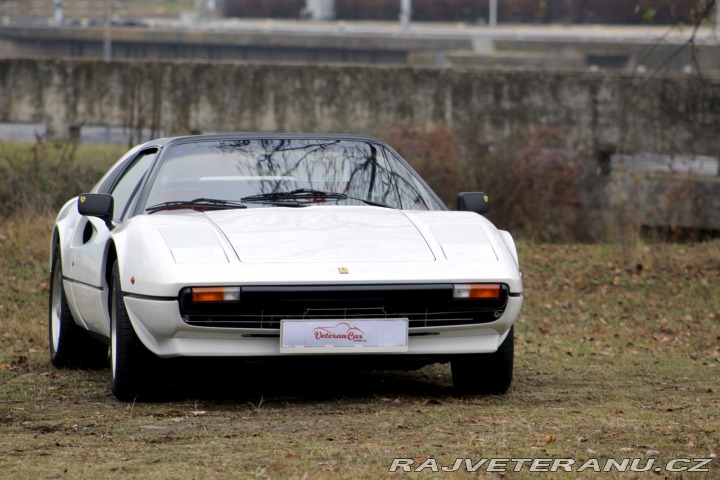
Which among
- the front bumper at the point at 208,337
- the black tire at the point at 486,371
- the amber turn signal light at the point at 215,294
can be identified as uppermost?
the amber turn signal light at the point at 215,294

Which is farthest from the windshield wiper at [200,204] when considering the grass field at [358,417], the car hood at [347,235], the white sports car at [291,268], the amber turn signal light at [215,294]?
the amber turn signal light at [215,294]

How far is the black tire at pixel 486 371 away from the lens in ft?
20.8

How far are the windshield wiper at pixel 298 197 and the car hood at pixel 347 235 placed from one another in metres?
0.21

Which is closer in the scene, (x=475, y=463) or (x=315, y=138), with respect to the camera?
(x=475, y=463)

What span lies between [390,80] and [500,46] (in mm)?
47068

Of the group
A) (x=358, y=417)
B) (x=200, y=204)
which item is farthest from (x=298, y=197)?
(x=358, y=417)

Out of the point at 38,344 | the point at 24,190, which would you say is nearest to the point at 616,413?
the point at 38,344

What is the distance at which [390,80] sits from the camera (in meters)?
22.2

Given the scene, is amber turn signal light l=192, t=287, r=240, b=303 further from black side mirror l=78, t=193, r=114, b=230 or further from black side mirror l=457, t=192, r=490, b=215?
black side mirror l=457, t=192, r=490, b=215

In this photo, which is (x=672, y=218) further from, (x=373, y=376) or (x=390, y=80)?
(x=373, y=376)

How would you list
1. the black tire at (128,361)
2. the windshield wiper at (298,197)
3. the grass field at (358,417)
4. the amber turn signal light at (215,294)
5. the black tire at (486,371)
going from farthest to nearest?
the windshield wiper at (298,197) → the black tire at (486,371) → the black tire at (128,361) → the amber turn signal light at (215,294) → the grass field at (358,417)

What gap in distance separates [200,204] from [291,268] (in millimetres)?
1097

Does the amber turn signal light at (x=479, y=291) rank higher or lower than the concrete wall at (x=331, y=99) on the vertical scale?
higher

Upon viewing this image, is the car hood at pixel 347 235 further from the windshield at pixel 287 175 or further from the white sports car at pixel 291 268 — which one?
the windshield at pixel 287 175
